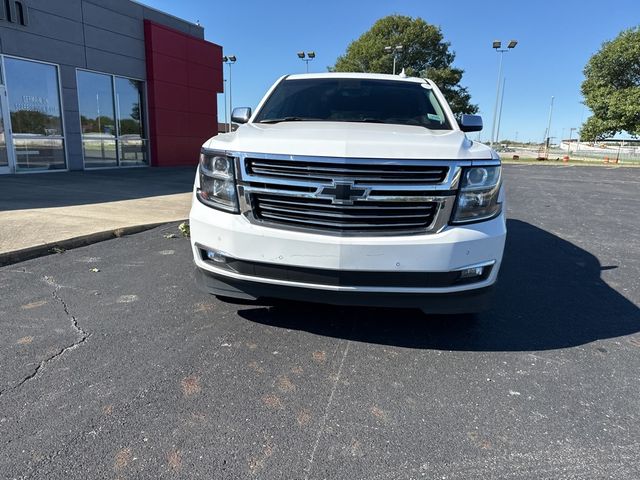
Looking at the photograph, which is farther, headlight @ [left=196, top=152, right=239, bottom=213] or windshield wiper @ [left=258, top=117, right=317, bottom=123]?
windshield wiper @ [left=258, top=117, right=317, bottom=123]

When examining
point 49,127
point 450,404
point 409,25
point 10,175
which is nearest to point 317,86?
point 450,404

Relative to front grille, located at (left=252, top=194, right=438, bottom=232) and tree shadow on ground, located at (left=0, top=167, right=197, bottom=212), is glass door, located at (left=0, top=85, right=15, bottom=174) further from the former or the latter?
front grille, located at (left=252, top=194, right=438, bottom=232)

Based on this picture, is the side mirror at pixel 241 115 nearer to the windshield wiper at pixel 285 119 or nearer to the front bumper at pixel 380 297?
the windshield wiper at pixel 285 119

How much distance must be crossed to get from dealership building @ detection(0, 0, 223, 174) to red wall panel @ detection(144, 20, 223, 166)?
0.04 m

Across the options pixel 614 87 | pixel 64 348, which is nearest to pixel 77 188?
pixel 64 348

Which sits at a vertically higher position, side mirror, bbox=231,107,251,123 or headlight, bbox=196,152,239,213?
side mirror, bbox=231,107,251,123

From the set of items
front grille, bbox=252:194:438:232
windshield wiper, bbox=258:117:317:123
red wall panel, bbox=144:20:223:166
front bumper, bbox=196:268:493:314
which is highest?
red wall panel, bbox=144:20:223:166

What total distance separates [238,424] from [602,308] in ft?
10.8

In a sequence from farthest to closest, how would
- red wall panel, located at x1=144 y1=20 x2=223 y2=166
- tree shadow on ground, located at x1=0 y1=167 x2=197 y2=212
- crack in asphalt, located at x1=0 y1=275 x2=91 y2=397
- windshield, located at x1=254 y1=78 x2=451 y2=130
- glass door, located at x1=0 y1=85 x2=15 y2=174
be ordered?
red wall panel, located at x1=144 y1=20 x2=223 y2=166 → glass door, located at x1=0 y1=85 x2=15 y2=174 → tree shadow on ground, located at x1=0 y1=167 x2=197 y2=212 → windshield, located at x1=254 y1=78 x2=451 y2=130 → crack in asphalt, located at x1=0 y1=275 x2=91 y2=397

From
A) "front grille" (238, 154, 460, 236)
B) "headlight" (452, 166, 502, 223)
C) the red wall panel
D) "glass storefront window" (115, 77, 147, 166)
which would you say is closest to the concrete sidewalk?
"front grille" (238, 154, 460, 236)

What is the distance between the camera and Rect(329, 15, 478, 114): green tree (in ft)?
143

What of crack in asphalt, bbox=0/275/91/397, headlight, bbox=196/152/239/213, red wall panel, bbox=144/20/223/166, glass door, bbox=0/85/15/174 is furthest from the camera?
red wall panel, bbox=144/20/223/166

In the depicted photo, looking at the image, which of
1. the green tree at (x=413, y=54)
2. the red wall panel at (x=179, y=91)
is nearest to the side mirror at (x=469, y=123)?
the red wall panel at (x=179, y=91)

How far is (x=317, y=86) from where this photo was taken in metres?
4.55
